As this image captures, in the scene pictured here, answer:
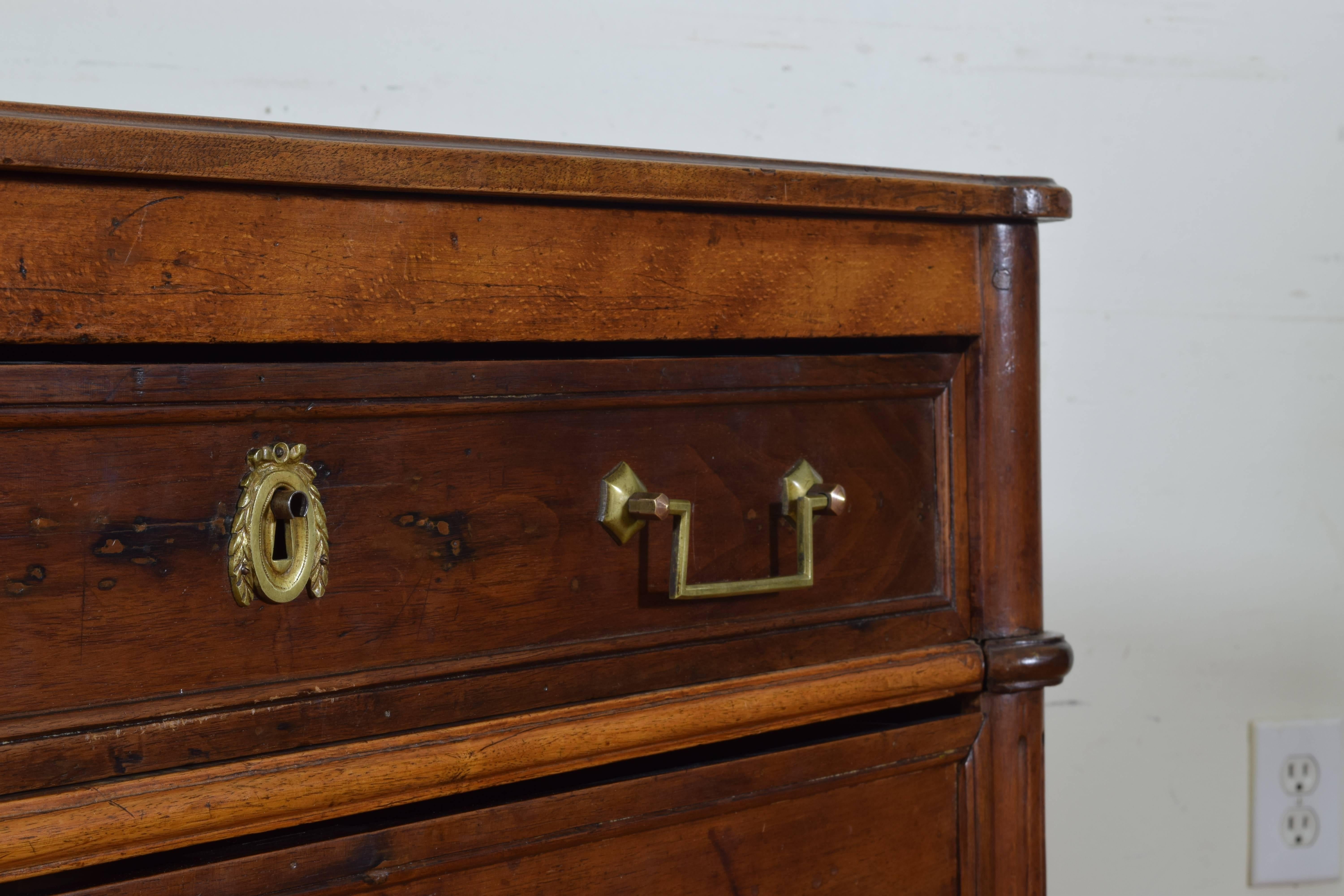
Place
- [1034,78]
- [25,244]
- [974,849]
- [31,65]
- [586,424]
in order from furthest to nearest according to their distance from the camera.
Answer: [1034,78]
[31,65]
[974,849]
[586,424]
[25,244]

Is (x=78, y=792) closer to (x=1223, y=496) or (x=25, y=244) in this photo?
(x=25, y=244)

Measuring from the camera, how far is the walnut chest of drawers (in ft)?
1.39

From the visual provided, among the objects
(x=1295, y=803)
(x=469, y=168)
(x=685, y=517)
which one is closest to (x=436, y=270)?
(x=469, y=168)

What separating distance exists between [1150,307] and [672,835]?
35.1 inches

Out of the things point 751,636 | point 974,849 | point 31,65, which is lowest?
point 974,849

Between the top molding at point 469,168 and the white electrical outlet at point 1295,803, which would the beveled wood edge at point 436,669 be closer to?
the top molding at point 469,168

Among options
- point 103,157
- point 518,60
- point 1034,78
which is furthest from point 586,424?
point 1034,78

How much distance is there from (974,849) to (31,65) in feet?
2.94

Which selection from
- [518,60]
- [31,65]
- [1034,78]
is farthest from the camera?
[1034,78]

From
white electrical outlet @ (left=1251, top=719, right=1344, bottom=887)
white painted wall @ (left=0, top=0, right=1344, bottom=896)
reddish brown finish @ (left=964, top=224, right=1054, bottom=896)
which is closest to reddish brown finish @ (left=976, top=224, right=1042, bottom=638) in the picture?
reddish brown finish @ (left=964, top=224, right=1054, bottom=896)

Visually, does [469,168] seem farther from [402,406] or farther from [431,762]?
[431,762]

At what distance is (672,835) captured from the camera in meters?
0.54

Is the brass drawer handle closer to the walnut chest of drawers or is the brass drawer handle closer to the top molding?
the walnut chest of drawers

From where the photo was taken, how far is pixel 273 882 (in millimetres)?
454
